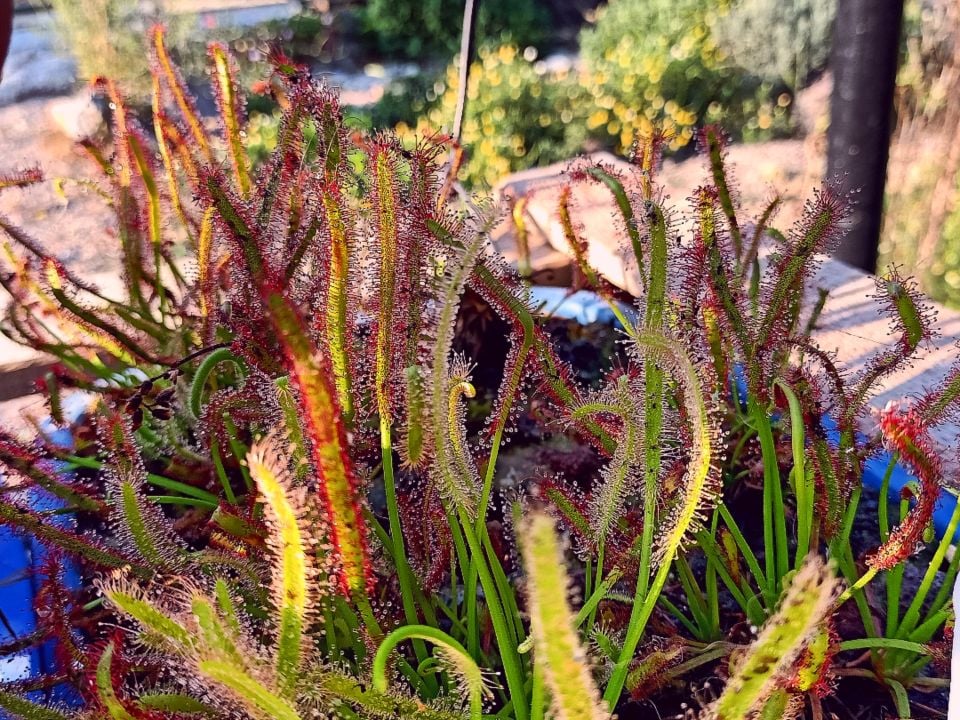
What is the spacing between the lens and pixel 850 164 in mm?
1852

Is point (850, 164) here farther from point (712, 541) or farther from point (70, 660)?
point (70, 660)

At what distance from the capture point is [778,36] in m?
4.52

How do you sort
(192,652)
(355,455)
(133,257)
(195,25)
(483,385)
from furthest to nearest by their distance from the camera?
(195,25) < (483,385) < (133,257) < (355,455) < (192,652)

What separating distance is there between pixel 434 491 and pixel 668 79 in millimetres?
3889

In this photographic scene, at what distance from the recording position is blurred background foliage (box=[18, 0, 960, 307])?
9.52ft

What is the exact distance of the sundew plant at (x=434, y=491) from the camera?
457 mm

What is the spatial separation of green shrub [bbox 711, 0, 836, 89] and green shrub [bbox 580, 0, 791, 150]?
7 centimetres

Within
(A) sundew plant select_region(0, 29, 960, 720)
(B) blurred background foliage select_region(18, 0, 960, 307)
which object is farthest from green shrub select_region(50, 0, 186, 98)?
(A) sundew plant select_region(0, 29, 960, 720)

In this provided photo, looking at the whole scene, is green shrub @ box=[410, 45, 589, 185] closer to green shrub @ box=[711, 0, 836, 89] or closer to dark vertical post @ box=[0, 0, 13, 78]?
green shrub @ box=[711, 0, 836, 89]

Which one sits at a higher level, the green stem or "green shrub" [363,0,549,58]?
"green shrub" [363,0,549,58]

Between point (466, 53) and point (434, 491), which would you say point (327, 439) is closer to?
point (434, 491)

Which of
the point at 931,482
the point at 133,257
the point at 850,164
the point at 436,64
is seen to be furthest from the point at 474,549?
the point at 436,64

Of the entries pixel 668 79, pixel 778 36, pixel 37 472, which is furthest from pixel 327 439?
pixel 778 36

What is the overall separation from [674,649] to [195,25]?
242 inches
